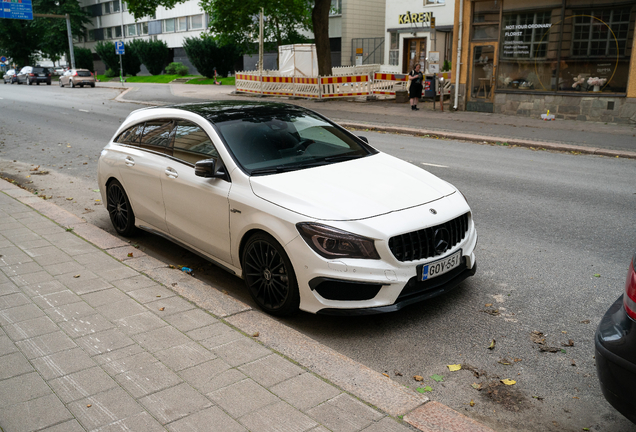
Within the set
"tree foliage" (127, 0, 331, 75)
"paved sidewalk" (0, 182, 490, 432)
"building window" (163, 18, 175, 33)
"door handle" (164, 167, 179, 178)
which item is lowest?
"paved sidewalk" (0, 182, 490, 432)

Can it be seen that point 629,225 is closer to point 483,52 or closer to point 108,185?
point 108,185

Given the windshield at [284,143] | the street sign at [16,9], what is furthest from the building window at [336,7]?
the windshield at [284,143]

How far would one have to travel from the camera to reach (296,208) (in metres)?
4.32

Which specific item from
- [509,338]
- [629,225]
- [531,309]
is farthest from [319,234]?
[629,225]

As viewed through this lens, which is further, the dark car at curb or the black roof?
the black roof

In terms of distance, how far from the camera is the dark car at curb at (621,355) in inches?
100

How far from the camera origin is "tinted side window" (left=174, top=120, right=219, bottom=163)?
208 inches

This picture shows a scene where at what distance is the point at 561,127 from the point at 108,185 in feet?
45.6

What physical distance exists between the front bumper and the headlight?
1.70 m

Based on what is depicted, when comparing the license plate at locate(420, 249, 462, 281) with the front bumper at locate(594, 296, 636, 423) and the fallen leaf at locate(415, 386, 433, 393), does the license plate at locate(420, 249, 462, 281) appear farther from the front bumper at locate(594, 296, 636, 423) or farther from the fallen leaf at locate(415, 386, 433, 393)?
the front bumper at locate(594, 296, 636, 423)

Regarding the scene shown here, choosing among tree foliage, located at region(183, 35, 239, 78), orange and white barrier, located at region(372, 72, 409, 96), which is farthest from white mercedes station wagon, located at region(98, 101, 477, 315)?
tree foliage, located at region(183, 35, 239, 78)

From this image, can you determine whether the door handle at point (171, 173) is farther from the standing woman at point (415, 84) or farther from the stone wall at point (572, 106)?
the standing woman at point (415, 84)

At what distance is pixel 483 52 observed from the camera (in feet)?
67.8

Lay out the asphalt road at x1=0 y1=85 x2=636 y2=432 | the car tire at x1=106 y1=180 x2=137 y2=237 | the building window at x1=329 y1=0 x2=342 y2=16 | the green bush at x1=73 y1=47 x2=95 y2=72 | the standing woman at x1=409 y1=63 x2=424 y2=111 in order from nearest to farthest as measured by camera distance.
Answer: the asphalt road at x1=0 y1=85 x2=636 y2=432, the car tire at x1=106 y1=180 x2=137 y2=237, the standing woman at x1=409 y1=63 x2=424 y2=111, the building window at x1=329 y1=0 x2=342 y2=16, the green bush at x1=73 y1=47 x2=95 y2=72
